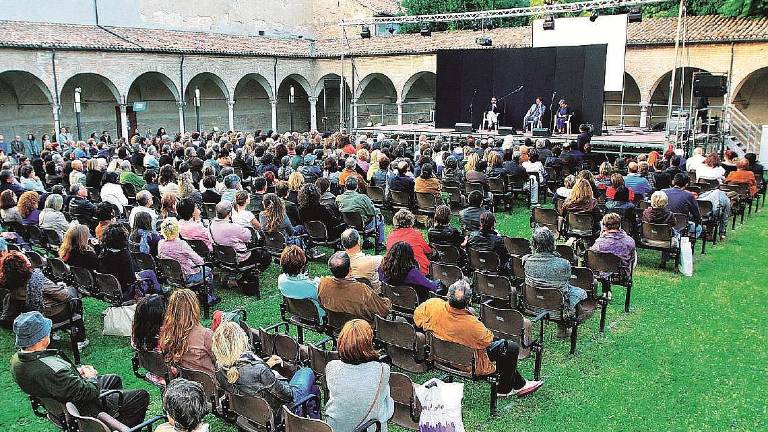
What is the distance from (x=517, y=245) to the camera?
763cm

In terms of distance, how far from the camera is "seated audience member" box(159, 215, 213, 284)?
6.88 metres

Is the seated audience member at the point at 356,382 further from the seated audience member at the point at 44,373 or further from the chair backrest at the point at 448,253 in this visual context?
the chair backrest at the point at 448,253

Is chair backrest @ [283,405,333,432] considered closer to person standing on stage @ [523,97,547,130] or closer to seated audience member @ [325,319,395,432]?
seated audience member @ [325,319,395,432]

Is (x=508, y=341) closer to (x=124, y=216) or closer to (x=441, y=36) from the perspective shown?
(x=124, y=216)

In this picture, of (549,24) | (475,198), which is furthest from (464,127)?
(475,198)

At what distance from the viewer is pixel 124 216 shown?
9625 mm

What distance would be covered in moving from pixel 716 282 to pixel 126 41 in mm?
24664

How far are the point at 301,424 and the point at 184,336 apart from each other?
4.23 feet

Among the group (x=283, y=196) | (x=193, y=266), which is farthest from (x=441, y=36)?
(x=193, y=266)

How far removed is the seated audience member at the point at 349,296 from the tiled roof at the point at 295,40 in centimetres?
2090

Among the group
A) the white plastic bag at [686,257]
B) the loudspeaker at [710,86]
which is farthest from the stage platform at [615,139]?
the white plastic bag at [686,257]

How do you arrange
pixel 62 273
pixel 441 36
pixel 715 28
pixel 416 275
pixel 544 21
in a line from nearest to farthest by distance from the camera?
pixel 416 275 → pixel 62 273 → pixel 544 21 → pixel 715 28 → pixel 441 36

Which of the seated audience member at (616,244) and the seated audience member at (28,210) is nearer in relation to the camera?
the seated audience member at (616,244)

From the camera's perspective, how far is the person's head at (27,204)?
8.50m
